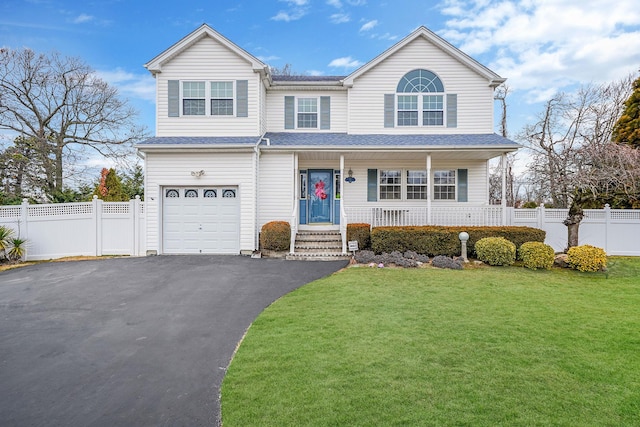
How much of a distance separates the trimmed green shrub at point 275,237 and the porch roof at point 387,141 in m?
3.09

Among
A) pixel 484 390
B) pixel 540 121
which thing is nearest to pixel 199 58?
pixel 484 390

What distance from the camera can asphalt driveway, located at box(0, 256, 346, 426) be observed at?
3.20m

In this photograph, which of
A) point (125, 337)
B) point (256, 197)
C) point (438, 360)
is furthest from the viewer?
point (256, 197)

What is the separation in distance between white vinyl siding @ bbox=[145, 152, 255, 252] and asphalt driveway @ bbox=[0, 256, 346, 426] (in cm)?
264

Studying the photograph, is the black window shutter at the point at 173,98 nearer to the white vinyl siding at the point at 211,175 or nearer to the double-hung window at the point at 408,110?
the white vinyl siding at the point at 211,175

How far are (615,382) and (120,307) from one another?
766cm

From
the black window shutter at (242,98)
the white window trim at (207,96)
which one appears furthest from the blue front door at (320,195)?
the white window trim at (207,96)

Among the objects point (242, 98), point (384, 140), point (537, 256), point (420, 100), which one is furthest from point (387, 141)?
point (537, 256)

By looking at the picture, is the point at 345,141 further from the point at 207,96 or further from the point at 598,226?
the point at 598,226

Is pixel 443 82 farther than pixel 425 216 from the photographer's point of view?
Yes

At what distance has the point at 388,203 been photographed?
13602mm

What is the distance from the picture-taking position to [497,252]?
9.78 meters

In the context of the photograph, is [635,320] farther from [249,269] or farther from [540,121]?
[540,121]

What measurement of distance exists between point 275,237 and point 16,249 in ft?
28.3
